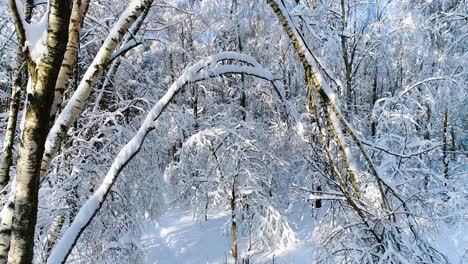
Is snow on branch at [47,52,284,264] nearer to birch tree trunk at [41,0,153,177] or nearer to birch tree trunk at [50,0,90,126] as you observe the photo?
birch tree trunk at [41,0,153,177]

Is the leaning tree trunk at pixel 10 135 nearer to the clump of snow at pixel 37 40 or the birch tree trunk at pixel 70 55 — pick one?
the birch tree trunk at pixel 70 55

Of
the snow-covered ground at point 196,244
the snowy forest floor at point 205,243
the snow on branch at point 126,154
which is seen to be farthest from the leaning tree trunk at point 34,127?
the snow-covered ground at point 196,244

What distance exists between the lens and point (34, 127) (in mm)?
1327

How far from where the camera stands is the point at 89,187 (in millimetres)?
5945

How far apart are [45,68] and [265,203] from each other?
7.69m

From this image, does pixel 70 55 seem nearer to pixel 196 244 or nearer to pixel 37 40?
pixel 37 40

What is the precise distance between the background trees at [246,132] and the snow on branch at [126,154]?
0.02 m

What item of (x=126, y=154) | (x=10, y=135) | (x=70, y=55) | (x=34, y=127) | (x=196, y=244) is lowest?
(x=196, y=244)

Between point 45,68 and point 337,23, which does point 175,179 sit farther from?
point 45,68

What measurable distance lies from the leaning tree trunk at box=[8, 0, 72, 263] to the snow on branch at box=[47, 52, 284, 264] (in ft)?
1.36

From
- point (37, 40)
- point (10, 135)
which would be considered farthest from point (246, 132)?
point (37, 40)

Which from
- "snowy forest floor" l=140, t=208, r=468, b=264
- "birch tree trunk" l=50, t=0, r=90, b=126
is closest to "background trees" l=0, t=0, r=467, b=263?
"birch tree trunk" l=50, t=0, r=90, b=126

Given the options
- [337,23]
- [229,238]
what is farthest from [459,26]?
[229,238]

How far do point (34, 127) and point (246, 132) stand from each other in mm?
7287
